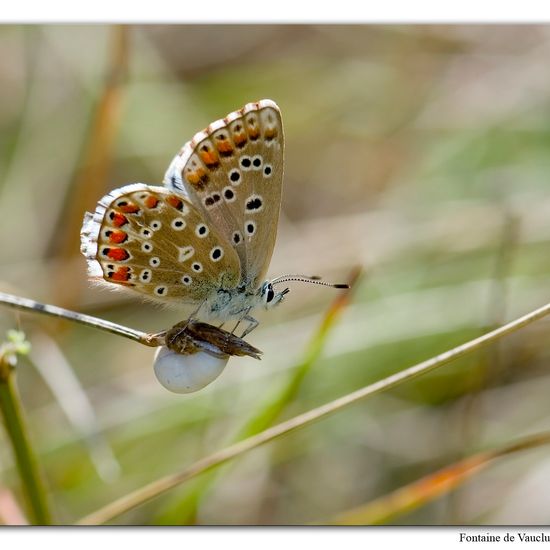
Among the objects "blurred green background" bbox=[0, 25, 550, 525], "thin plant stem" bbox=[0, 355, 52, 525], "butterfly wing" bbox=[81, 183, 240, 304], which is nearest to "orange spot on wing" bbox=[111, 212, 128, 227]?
"butterfly wing" bbox=[81, 183, 240, 304]

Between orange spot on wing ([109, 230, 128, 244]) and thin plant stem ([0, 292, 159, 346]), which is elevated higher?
orange spot on wing ([109, 230, 128, 244])

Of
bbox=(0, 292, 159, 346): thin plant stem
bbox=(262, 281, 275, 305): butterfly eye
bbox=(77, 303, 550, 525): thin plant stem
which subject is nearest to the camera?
bbox=(0, 292, 159, 346): thin plant stem

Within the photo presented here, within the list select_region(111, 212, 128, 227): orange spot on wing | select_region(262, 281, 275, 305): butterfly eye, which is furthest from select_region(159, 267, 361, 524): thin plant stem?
select_region(111, 212, 128, 227): orange spot on wing

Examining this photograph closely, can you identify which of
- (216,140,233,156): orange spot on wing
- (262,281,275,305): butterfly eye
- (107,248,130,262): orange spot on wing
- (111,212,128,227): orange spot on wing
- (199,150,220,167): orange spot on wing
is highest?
(216,140,233,156): orange spot on wing

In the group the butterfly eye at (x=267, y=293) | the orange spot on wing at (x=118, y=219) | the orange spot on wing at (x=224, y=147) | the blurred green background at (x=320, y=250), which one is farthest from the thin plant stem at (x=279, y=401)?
the orange spot on wing at (x=118, y=219)

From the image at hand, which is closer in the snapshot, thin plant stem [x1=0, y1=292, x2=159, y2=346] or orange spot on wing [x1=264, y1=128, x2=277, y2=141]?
thin plant stem [x1=0, y1=292, x2=159, y2=346]

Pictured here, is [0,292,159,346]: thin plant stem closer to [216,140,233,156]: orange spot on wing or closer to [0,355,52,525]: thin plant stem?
[0,355,52,525]: thin plant stem

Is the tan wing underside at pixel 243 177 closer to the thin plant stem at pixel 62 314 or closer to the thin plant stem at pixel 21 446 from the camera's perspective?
the thin plant stem at pixel 62 314

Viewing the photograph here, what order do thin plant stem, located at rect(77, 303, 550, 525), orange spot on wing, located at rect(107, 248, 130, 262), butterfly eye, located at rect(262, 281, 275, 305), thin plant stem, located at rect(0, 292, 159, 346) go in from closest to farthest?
thin plant stem, located at rect(0, 292, 159, 346), thin plant stem, located at rect(77, 303, 550, 525), orange spot on wing, located at rect(107, 248, 130, 262), butterfly eye, located at rect(262, 281, 275, 305)
